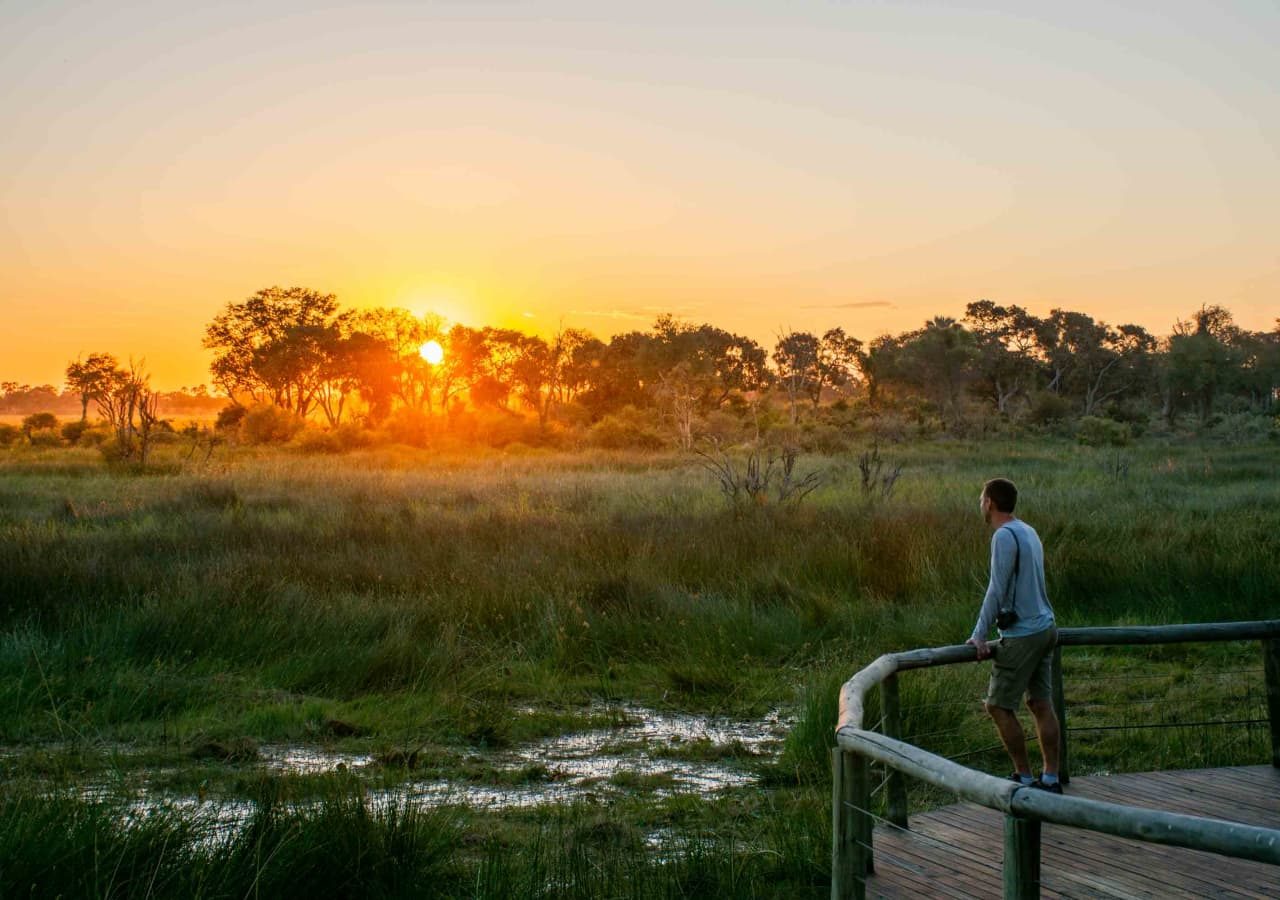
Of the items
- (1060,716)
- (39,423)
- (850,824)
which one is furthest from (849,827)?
(39,423)

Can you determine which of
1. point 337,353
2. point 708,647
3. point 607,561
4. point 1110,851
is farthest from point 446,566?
point 337,353

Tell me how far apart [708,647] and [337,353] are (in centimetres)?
5920

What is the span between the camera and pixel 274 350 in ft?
213

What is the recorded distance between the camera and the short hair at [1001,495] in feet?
19.0

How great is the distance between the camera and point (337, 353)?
66062 mm

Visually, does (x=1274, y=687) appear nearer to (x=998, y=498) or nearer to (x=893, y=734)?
(x=998, y=498)

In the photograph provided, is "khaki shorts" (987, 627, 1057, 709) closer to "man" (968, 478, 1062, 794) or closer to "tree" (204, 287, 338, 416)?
"man" (968, 478, 1062, 794)

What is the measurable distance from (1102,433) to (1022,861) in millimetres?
47580

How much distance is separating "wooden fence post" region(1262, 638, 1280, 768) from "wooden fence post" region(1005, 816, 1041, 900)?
356cm

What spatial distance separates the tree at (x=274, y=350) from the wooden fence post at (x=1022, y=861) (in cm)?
6529

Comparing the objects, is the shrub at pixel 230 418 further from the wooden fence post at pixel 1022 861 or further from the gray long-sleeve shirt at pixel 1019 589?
the wooden fence post at pixel 1022 861

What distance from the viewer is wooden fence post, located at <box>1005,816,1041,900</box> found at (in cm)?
308

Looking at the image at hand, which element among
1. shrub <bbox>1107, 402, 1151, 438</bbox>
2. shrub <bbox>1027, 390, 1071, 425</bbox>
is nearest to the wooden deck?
shrub <bbox>1027, 390, 1071, 425</bbox>

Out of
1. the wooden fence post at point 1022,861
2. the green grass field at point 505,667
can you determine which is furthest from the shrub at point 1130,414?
the wooden fence post at point 1022,861
